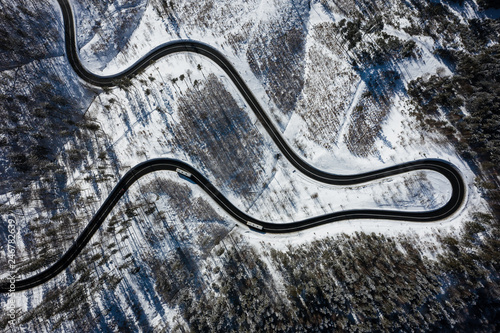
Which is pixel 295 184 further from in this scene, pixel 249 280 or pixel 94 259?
pixel 94 259

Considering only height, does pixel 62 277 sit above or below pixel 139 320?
above

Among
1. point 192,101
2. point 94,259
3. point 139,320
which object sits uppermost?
point 192,101

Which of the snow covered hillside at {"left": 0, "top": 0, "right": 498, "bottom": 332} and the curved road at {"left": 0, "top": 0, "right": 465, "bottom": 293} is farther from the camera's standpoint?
the curved road at {"left": 0, "top": 0, "right": 465, "bottom": 293}

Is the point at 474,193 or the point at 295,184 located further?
the point at 295,184

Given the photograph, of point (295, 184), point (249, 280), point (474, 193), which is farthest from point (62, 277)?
point (474, 193)

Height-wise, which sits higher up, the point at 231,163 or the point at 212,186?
the point at 231,163

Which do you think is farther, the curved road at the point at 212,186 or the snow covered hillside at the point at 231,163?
the curved road at the point at 212,186

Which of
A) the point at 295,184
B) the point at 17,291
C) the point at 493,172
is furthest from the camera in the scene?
the point at 295,184

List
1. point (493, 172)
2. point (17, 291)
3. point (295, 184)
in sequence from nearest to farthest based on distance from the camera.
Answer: point (17, 291), point (493, 172), point (295, 184)
